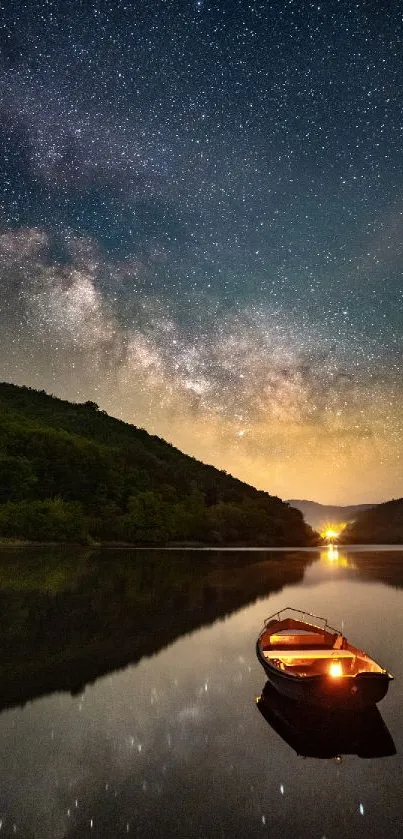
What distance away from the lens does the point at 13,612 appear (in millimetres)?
27062

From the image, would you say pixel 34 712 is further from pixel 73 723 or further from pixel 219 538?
pixel 219 538

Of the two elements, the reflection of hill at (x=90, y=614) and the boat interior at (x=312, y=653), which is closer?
the boat interior at (x=312, y=653)

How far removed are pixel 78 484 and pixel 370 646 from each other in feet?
317

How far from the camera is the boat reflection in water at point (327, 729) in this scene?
1140 centimetres

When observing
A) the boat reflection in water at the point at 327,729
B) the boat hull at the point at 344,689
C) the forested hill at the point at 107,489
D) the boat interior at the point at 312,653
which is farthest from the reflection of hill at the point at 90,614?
the forested hill at the point at 107,489

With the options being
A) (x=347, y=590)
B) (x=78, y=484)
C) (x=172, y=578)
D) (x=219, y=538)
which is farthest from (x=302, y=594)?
(x=219, y=538)

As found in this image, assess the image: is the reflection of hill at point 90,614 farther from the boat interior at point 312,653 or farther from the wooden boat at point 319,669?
the wooden boat at point 319,669

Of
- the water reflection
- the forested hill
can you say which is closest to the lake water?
the water reflection

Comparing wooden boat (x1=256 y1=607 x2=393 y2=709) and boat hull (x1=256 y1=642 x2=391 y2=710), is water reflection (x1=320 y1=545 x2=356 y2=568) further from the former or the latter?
boat hull (x1=256 y1=642 x2=391 y2=710)

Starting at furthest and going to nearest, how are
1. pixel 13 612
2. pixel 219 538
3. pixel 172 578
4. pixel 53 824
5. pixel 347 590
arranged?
pixel 219 538
pixel 172 578
pixel 347 590
pixel 13 612
pixel 53 824

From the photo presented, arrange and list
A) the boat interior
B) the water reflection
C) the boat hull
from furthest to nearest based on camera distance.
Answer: the water reflection
the boat interior
the boat hull

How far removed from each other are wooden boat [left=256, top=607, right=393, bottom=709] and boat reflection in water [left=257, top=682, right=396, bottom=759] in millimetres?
519

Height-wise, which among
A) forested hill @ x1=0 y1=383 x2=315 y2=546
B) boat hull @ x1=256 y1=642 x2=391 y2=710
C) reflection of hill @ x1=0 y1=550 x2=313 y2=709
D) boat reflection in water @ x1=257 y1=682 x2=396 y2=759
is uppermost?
forested hill @ x1=0 y1=383 x2=315 y2=546

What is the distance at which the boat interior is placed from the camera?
13.9 m
